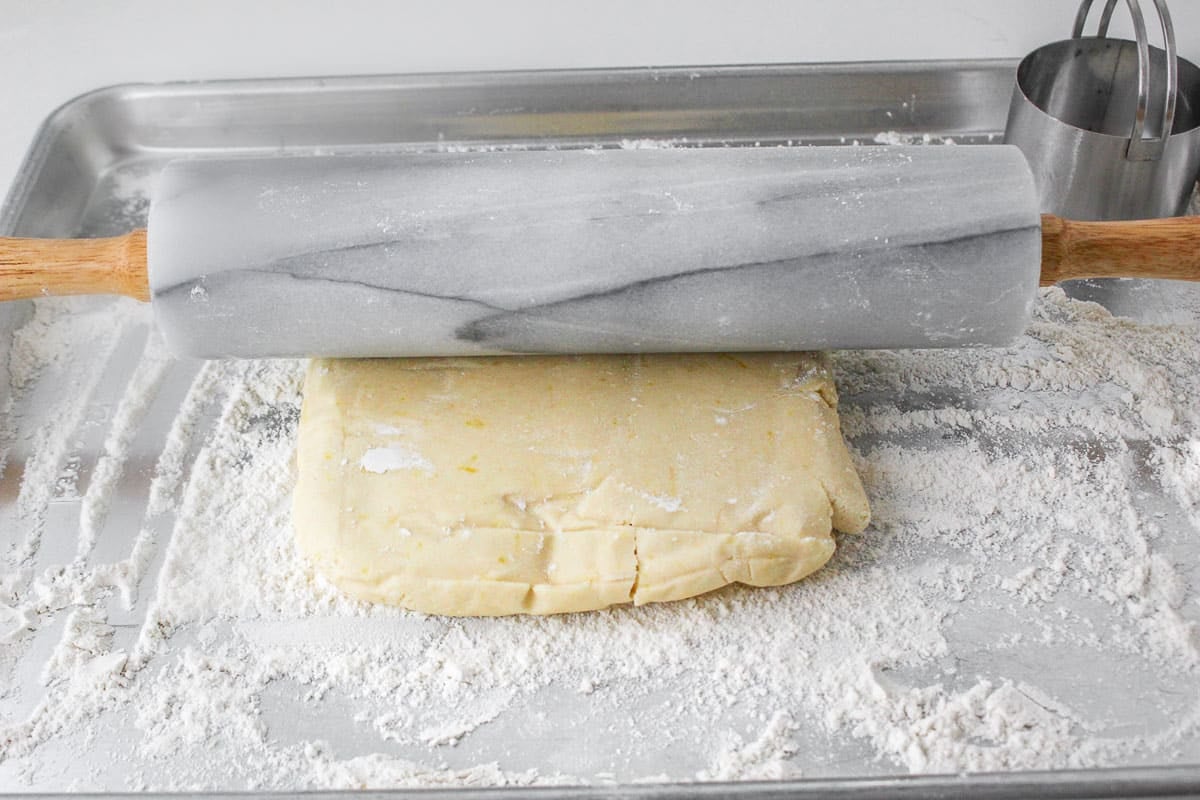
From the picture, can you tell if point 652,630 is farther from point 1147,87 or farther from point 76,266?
point 1147,87

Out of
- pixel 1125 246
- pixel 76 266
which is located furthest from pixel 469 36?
pixel 1125 246

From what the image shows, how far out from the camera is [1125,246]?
47.4 inches

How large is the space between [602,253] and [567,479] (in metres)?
0.23

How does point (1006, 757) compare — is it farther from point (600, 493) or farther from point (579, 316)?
point (579, 316)

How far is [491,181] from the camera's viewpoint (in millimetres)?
1199

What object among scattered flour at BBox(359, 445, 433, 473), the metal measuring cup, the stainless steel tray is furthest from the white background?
scattered flour at BBox(359, 445, 433, 473)

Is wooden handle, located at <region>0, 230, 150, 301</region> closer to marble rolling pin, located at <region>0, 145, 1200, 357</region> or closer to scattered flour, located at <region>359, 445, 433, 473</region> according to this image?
marble rolling pin, located at <region>0, 145, 1200, 357</region>

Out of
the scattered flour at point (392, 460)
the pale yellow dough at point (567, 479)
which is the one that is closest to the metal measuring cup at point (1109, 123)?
the pale yellow dough at point (567, 479)

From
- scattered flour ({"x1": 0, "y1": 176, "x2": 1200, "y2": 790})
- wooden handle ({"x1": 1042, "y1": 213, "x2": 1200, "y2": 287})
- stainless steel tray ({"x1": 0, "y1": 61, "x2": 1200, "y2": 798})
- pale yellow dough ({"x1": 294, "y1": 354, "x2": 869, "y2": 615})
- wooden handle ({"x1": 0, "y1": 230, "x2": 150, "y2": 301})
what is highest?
wooden handle ({"x1": 1042, "y1": 213, "x2": 1200, "y2": 287})

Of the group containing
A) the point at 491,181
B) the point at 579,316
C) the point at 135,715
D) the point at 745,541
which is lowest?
the point at 135,715

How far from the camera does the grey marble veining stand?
116 centimetres

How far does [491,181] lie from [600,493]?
13.2 inches

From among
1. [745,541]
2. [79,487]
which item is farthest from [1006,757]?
[79,487]

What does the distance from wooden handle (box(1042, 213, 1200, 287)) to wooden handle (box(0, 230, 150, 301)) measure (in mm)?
930
